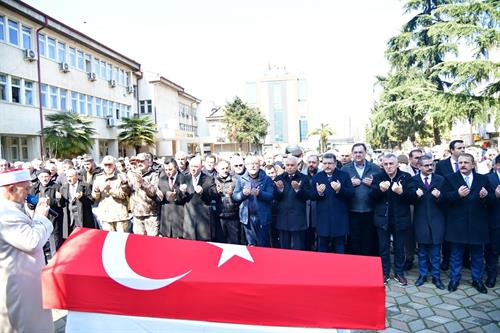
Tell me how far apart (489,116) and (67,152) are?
18.7 m

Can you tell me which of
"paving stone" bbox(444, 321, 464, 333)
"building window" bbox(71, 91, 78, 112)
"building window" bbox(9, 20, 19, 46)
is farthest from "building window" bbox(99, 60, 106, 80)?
"paving stone" bbox(444, 321, 464, 333)

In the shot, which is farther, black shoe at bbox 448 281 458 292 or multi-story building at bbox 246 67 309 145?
A: multi-story building at bbox 246 67 309 145

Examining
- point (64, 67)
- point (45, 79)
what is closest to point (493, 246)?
point (45, 79)

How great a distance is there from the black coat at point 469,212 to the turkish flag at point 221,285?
2608 mm

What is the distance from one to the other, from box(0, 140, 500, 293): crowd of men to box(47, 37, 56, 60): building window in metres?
19.4

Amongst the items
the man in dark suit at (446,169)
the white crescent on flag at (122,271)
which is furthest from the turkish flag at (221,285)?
the man in dark suit at (446,169)

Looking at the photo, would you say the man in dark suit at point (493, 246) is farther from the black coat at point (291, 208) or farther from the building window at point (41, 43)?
the building window at point (41, 43)

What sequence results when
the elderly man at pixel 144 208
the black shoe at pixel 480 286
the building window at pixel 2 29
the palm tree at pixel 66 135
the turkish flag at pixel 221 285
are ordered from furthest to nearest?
the palm tree at pixel 66 135
the building window at pixel 2 29
the elderly man at pixel 144 208
the black shoe at pixel 480 286
the turkish flag at pixel 221 285

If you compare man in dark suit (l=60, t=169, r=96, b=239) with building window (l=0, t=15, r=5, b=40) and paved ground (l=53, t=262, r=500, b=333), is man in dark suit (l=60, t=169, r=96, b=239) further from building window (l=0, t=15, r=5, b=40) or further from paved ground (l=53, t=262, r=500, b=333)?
building window (l=0, t=15, r=5, b=40)

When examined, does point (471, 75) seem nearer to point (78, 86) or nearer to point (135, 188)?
point (135, 188)

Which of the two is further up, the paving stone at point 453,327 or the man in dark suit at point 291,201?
the man in dark suit at point 291,201

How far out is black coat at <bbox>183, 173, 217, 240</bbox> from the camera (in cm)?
543

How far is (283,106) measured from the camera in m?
111

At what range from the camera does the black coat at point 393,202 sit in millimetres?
5082
